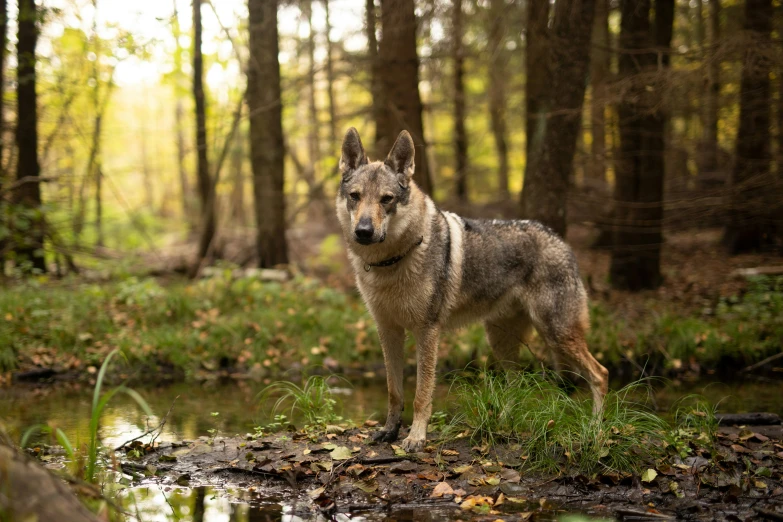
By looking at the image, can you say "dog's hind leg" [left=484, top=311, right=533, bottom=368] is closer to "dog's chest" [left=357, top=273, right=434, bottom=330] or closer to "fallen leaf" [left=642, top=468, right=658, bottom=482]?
"dog's chest" [left=357, top=273, right=434, bottom=330]

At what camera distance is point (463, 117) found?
57.6 ft

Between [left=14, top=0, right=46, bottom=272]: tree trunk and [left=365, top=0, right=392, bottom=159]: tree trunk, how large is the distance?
606 cm

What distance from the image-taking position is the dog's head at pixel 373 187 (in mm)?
4922

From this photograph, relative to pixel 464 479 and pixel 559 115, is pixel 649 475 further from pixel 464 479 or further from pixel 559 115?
pixel 559 115

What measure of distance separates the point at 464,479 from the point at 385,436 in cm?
94

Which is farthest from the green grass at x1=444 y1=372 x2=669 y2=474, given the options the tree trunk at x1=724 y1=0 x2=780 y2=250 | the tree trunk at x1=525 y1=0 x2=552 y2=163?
the tree trunk at x1=724 y1=0 x2=780 y2=250

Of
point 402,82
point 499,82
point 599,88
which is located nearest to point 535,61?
point 599,88

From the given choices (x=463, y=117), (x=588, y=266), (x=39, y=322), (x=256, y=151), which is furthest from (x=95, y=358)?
(x=463, y=117)

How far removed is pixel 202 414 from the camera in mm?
6848

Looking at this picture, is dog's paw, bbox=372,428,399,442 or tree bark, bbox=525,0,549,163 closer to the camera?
dog's paw, bbox=372,428,399,442

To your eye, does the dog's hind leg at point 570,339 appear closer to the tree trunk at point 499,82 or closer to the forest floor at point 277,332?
the forest floor at point 277,332

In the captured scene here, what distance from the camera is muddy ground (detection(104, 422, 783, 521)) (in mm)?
4316

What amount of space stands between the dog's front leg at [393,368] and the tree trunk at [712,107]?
16.8ft

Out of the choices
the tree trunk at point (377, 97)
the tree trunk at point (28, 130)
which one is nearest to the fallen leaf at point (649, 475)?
the tree trunk at point (377, 97)
